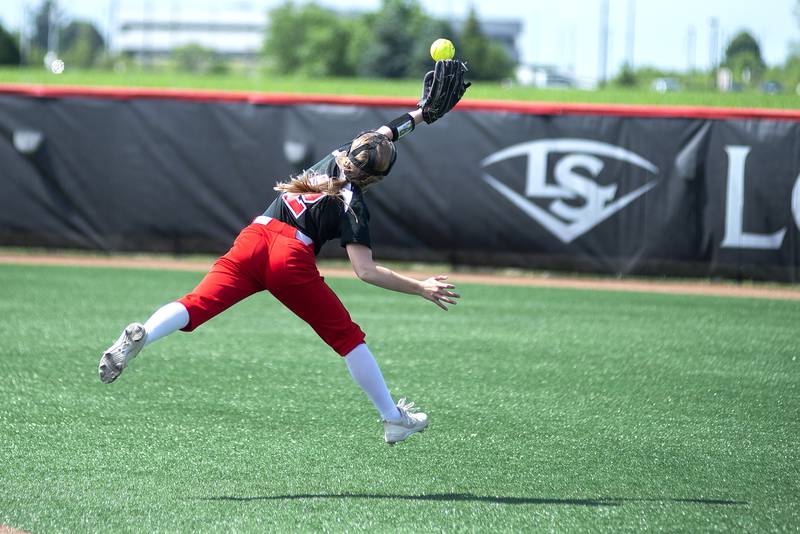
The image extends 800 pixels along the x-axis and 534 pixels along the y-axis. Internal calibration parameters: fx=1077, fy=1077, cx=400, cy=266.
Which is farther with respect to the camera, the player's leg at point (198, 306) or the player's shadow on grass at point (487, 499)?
Result: the player's leg at point (198, 306)

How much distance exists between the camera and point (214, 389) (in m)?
7.05

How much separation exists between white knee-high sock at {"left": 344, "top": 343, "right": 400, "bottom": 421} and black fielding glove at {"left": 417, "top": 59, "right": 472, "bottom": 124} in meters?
1.37

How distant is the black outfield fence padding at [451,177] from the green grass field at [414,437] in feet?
9.68

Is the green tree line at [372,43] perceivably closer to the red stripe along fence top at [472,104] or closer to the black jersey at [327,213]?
the red stripe along fence top at [472,104]

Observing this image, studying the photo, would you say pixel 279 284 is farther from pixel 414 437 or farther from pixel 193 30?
pixel 193 30

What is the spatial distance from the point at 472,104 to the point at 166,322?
919 cm

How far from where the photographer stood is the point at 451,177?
45.2 ft

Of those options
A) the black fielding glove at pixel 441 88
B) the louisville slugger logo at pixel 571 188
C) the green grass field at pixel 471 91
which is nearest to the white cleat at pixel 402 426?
the black fielding glove at pixel 441 88

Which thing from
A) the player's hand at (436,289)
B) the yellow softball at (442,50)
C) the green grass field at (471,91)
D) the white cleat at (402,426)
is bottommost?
the white cleat at (402,426)

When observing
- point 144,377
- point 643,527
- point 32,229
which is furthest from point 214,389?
point 32,229

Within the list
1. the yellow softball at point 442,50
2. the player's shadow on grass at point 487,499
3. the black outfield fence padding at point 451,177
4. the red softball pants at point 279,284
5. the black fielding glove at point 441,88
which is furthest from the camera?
the black outfield fence padding at point 451,177

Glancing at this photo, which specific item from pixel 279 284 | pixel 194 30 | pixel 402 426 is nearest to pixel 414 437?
pixel 402 426

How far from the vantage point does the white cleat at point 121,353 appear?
16.2 feet

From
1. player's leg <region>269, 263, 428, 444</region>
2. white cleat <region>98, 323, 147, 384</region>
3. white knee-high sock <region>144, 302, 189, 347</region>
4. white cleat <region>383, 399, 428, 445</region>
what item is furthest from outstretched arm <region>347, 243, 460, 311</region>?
white cleat <region>98, 323, 147, 384</region>
